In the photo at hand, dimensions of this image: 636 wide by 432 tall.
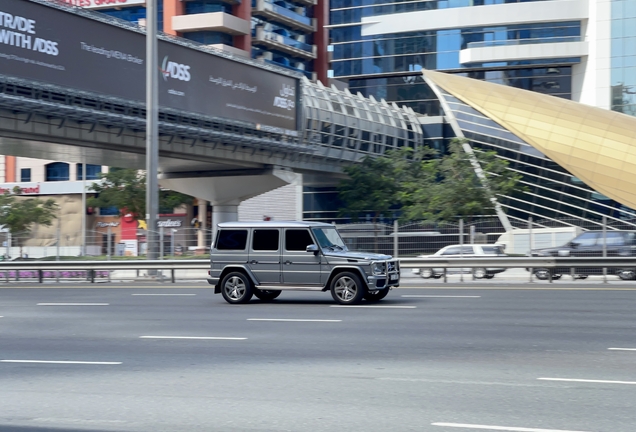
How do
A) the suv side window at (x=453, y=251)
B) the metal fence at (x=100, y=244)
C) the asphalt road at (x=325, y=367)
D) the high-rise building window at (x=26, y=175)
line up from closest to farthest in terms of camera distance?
the asphalt road at (x=325, y=367)
the suv side window at (x=453, y=251)
the metal fence at (x=100, y=244)
the high-rise building window at (x=26, y=175)

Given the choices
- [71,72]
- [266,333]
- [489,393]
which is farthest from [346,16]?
[489,393]

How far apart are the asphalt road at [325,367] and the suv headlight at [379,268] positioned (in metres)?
0.84

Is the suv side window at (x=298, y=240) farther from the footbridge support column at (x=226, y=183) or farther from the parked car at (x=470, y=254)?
the footbridge support column at (x=226, y=183)

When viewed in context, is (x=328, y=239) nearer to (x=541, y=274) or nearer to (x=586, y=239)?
(x=541, y=274)

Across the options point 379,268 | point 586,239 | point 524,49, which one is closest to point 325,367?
point 379,268

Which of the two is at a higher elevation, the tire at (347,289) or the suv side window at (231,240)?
the suv side window at (231,240)

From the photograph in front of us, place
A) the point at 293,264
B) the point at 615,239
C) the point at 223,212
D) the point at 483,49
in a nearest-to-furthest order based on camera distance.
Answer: the point at 293,264
the point at 615,239
the point at 223,212
the point at 483,49

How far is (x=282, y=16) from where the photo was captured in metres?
85.7

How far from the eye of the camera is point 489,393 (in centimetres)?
809

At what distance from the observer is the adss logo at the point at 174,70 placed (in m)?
43.5

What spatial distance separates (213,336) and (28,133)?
26446 mm

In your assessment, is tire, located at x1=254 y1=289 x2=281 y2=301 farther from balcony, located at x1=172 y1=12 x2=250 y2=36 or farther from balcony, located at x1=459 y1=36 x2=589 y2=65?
balcony, located at x1=172 y1=12 x2=250 y2=36

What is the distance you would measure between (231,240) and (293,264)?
1624 millimetres

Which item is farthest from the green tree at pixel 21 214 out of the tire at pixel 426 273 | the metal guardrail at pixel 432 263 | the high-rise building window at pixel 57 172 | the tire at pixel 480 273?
the tire at pixel 480 273
